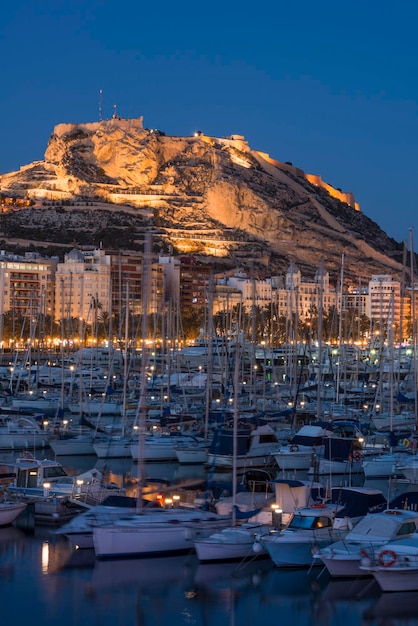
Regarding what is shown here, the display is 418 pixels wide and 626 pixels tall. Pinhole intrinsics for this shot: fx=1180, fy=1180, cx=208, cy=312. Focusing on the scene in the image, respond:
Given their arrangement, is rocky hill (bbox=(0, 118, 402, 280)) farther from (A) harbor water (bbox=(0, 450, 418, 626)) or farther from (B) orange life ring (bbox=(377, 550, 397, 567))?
(B) orange life ring (bbox=(377, 550, 397, 567))

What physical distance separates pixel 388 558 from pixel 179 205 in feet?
503

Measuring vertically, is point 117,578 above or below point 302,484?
below

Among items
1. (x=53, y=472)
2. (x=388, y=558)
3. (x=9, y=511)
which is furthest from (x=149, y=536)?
(x=53, y=472)

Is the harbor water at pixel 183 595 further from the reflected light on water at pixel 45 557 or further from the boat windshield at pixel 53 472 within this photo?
the boat windshield at pixel 53 472

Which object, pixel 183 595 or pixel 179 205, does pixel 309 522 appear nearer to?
pixel 183 595

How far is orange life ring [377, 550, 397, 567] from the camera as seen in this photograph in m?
22.3

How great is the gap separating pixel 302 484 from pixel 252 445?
10.1 metres

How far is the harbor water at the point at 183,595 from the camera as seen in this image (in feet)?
73.6

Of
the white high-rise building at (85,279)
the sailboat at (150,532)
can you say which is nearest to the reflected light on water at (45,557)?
the sailboat at (150,532)

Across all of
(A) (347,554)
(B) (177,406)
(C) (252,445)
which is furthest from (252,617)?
(B) (177,406)

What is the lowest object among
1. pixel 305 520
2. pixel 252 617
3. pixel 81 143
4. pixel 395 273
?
pixel 252 617

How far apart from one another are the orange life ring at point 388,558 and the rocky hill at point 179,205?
440 ft

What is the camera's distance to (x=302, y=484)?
27.8m

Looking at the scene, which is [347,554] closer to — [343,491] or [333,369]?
[343,491]
